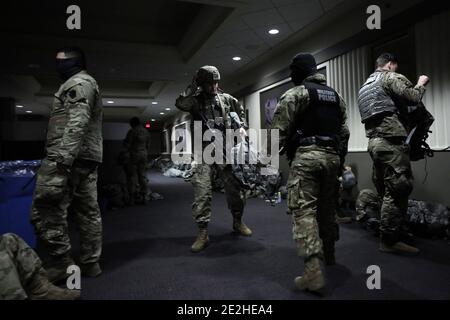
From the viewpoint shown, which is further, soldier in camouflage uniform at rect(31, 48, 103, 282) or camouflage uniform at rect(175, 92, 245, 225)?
camouflage uniform at rect(175, 92, 245, 225)

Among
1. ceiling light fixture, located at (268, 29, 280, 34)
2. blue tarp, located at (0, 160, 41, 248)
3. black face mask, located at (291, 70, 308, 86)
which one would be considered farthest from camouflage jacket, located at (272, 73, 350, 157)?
ceiling light fixture, located at (268, 29, 280, 34)

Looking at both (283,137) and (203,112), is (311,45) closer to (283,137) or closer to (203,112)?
(203,112)

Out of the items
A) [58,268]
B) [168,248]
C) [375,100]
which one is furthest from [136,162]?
[375,100]

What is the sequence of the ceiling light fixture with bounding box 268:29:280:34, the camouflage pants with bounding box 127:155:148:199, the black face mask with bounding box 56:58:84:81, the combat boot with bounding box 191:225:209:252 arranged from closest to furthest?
the black face mask with bounding box 56:58:84:81, the combat boot with bounding box 191:225:209:252, the ceiling light fixture with bounding box 268:29:280:34, the camouflage pants with bounding box 127:155:148:199

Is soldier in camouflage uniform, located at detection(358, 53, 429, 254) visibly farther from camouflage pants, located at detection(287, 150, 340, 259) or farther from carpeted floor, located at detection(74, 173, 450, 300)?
camouflage pants, located at detection(287, 150, 340, 259)

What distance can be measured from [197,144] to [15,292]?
1831 mm

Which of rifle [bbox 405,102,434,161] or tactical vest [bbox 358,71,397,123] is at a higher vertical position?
tactical vest [bbox 358,71,397,123]

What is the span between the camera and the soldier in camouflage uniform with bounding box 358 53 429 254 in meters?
2.33

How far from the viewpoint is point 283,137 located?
1.81 meters

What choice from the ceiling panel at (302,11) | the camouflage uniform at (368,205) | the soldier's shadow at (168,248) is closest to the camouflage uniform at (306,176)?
the soldier's shadow at (168,248)

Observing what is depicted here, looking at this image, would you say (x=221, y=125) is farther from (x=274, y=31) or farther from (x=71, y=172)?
(x=274, y=31)

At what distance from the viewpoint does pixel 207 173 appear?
107 inches

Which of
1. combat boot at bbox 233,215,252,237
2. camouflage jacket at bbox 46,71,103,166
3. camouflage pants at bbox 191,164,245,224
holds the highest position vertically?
camouflage jacket at bbox 46,71,103,166

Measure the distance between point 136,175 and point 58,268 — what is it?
11.7 ft
